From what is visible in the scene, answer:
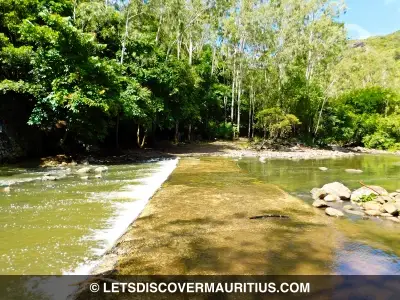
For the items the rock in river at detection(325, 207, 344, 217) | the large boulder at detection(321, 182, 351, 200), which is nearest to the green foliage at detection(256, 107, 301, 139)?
the large boulder at detection(321, 182, 351, 200)

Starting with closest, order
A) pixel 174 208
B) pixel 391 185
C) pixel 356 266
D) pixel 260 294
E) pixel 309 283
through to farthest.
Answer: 1. pixel 260 294
2. pixel 309 283
3. pixel 356 266
4. pixel 174 208
5. pixel 391 185

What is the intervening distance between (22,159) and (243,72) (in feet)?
81.5

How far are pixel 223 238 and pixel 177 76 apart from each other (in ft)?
70.0

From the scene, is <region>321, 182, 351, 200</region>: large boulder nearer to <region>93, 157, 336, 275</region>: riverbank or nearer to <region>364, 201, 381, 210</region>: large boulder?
<region>364, 201, 381, 210</region>: large boulder

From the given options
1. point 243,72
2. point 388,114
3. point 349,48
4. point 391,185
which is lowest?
point 391,185

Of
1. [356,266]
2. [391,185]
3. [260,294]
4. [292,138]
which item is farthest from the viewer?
[292,138]

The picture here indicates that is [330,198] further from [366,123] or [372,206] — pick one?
[366,123]

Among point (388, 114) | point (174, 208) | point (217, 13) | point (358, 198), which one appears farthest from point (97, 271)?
point (388, 114)

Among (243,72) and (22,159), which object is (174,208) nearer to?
(22,159)

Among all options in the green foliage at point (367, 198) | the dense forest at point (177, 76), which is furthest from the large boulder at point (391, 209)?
the dense forest at point (177, 76)

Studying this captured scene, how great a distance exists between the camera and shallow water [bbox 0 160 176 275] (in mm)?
5477

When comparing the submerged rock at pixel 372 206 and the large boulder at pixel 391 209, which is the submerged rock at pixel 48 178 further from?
the large boulder at pixel 391 209

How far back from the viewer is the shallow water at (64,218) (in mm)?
5477

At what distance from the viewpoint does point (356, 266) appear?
215 inches
